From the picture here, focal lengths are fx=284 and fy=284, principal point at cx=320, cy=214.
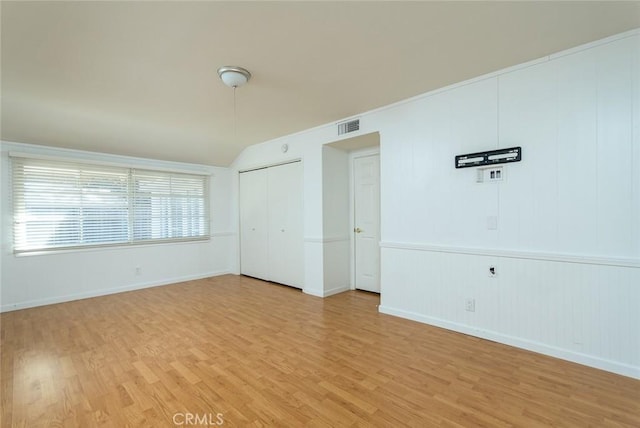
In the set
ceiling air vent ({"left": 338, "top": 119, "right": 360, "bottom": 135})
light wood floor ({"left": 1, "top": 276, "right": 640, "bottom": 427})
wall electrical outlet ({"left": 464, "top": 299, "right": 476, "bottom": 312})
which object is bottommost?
light wood floor ({"left": 1, "top": 276, "right": 640, "bottom": 427})

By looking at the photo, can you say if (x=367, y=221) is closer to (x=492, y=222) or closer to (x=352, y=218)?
(x=352, y=218)

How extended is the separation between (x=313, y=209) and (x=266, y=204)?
128 centimetres

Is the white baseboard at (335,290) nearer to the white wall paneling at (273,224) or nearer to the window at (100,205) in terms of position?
the white wall paneling at (273,224)

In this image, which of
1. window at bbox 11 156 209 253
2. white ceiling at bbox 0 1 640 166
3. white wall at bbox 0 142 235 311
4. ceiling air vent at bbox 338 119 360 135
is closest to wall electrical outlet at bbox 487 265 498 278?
white ceiling at bbox 0 1 640 166

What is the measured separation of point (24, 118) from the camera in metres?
3.46

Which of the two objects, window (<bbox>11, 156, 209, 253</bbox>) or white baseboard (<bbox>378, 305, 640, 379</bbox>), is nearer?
white baseboard (<bbox>378, 305, 640, 379</bbox>)

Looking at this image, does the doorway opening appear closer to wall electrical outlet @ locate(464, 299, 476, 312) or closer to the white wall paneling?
the white wall paneling

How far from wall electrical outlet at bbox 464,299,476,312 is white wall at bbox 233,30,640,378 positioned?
0.03 metres

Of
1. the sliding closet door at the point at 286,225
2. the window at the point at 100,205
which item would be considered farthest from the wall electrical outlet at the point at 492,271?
the window at the point at 100,205

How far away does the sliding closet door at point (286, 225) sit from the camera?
4.73m

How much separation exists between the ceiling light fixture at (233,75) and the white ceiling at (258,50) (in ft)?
0.26

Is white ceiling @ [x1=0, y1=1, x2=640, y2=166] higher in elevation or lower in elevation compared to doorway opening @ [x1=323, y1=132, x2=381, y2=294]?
higher

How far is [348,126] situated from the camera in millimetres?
3914

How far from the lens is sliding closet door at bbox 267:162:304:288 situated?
4.73 meters
